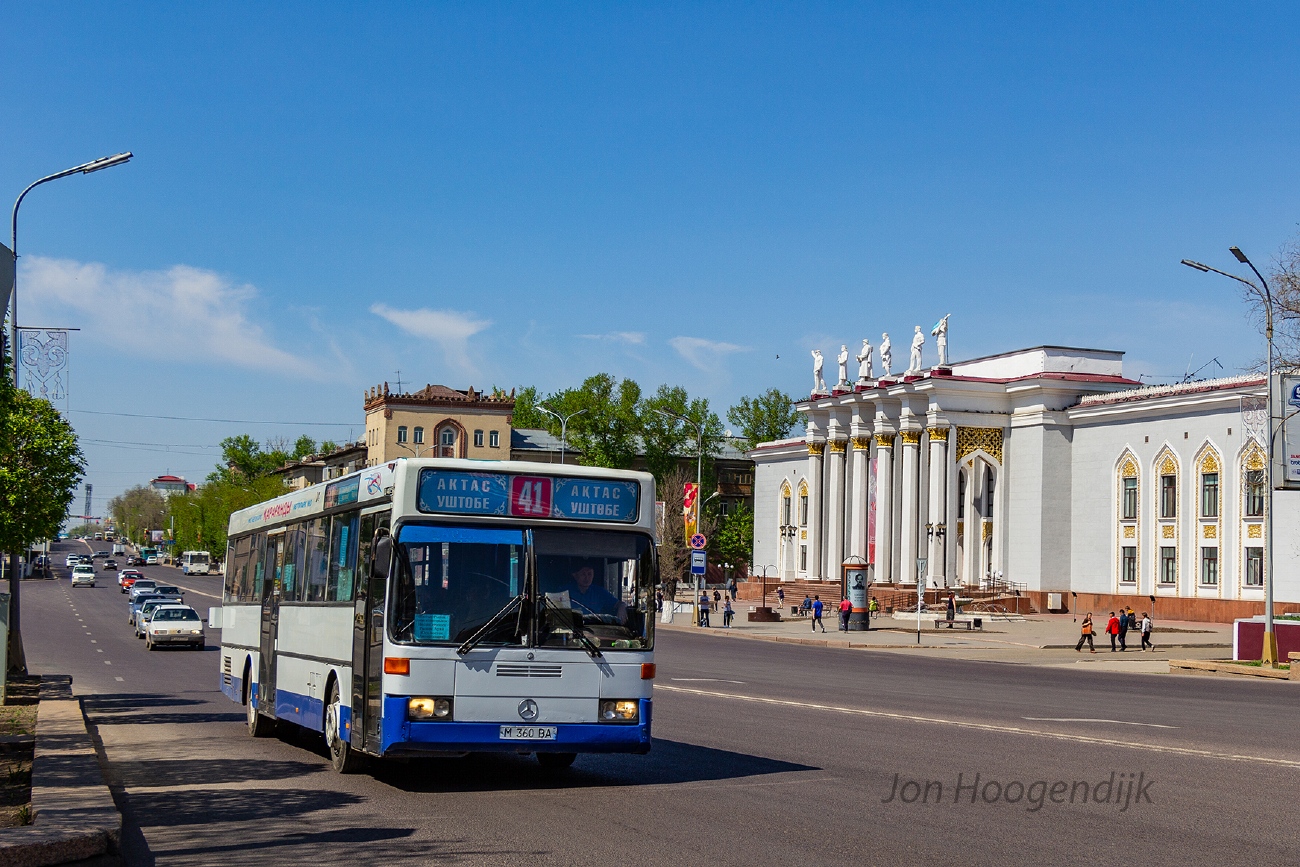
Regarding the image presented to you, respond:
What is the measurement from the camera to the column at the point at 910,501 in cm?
7338

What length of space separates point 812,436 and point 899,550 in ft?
34.7

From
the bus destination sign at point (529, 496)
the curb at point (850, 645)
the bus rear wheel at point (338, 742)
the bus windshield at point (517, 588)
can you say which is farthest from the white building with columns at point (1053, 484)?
the bus rear wheel at point (338, 742)

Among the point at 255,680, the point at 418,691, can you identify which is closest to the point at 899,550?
the point at 255,680

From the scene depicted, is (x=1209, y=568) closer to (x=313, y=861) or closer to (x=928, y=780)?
(x=928, y=780)

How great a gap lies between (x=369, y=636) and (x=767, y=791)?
3.45 m

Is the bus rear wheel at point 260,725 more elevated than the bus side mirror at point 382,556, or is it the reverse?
the bus side mirror at point 382,556

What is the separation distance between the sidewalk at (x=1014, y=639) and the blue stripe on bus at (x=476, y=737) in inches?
1112

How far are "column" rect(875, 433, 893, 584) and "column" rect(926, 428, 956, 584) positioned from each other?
378cm

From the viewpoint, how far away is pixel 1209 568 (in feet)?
195

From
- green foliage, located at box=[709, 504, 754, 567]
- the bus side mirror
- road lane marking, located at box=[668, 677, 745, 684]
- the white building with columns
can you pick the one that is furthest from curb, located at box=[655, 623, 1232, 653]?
green foliage, located at box=[709, 504, 754, 567]

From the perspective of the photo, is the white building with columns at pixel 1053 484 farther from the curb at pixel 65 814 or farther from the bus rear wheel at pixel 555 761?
the curb at pixel 65 814

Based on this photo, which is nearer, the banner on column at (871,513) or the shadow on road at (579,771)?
the shadow on road at (579,771)

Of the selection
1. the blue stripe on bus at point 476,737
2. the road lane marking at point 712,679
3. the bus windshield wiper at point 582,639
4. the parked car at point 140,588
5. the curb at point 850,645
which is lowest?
the curb at point 850,645

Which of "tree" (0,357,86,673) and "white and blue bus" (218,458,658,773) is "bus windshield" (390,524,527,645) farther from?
"tree" (0,357,86,673)
